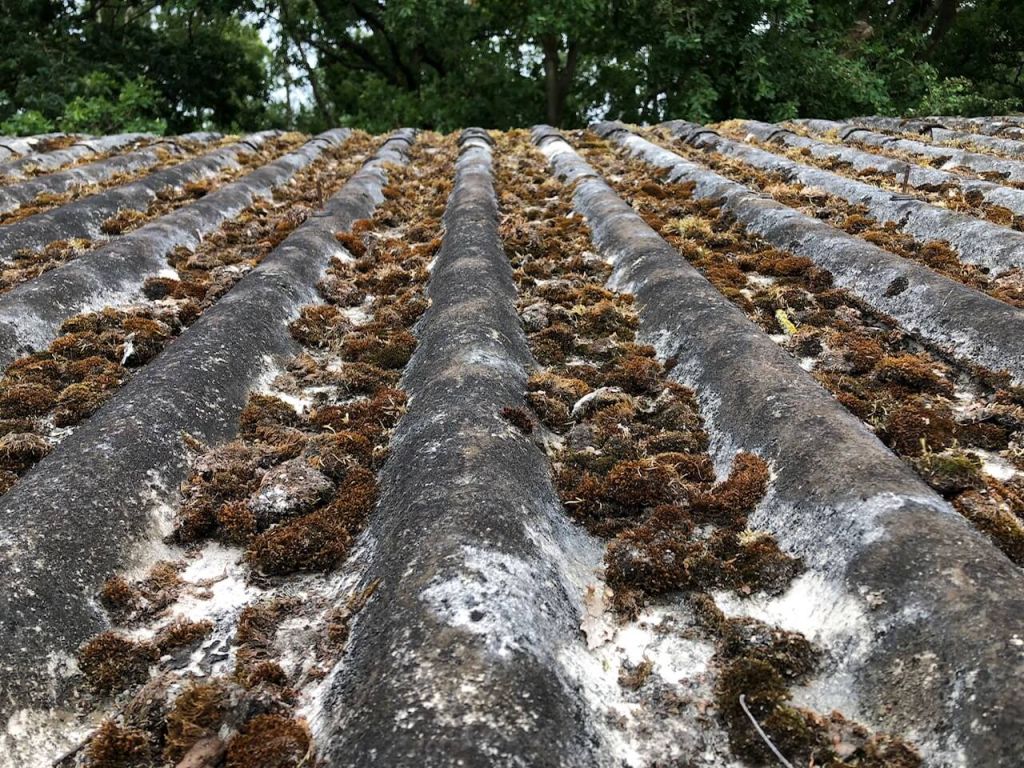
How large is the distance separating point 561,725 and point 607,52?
20.8 meters

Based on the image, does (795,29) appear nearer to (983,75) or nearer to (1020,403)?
(983,75)

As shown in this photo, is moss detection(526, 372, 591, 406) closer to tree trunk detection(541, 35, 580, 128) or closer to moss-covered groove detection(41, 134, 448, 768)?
moss-covered groove detection(41, 134, 448, 768)

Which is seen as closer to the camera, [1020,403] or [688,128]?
[1020,403]

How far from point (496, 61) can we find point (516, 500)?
71.5 ft

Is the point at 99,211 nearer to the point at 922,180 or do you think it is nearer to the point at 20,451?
the point at 20,451

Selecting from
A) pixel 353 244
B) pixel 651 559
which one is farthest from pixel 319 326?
pixel 651 559

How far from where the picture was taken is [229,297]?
11.2 feet

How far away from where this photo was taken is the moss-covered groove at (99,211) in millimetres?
4398

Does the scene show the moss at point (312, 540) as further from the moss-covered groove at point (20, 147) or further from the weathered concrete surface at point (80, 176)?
the moss-covered groove at point (20, 147)

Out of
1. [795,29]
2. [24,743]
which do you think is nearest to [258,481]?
[24,743]

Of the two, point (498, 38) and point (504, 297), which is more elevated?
point (498, 38)

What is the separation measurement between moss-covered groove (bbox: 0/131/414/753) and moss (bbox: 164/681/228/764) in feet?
0.93

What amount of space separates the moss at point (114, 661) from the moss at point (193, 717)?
0.18 metres

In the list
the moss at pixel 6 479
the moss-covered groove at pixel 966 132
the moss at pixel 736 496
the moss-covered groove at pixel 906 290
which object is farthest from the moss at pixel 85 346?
the moss-covered groove at pixel 966 132
